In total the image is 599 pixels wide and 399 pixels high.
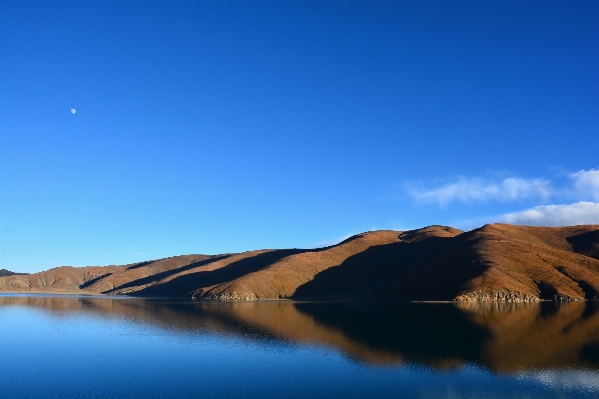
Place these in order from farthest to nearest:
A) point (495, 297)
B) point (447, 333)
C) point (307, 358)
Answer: point (495, 297), point (447, 333), point (307, 358)

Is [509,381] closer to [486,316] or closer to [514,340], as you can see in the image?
[514,340]

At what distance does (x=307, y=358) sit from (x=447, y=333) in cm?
3070

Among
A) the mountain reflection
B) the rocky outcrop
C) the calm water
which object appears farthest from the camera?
the rocky outcrop

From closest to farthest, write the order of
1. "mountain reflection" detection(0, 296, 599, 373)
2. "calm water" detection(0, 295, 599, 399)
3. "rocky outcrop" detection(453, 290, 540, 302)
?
"calm water" detection(0, 295, 599, 399)
"mountain reflection" detection(0, 296, 599, 373)
"rocky outcrop" detection(453, 290, 540, 302)

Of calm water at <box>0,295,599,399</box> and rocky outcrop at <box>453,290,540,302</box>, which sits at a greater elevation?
rocky outcrop at <box>453,290,540,302</box>

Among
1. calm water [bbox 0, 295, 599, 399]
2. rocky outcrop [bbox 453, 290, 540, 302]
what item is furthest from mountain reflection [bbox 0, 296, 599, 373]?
rocky outcrop [bbox 453, 290, 540, 302]

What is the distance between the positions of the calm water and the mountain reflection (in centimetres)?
20

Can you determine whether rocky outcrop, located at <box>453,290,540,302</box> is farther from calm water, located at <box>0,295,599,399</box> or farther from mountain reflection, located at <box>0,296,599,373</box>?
calm water, located at <box>0,295,599,399</box>

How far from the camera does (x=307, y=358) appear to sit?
56.2 meters

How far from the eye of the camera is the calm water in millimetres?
41219

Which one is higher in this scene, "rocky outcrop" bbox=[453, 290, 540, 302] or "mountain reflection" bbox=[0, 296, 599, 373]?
"rocky outcrop" bbox=[453, 290, 540, 302]

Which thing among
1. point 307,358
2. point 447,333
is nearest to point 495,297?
point 447,333

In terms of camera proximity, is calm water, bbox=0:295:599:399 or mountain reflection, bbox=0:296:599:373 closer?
calm water, bbox=0:295:599:399

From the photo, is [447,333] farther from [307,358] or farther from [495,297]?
[495,297]
